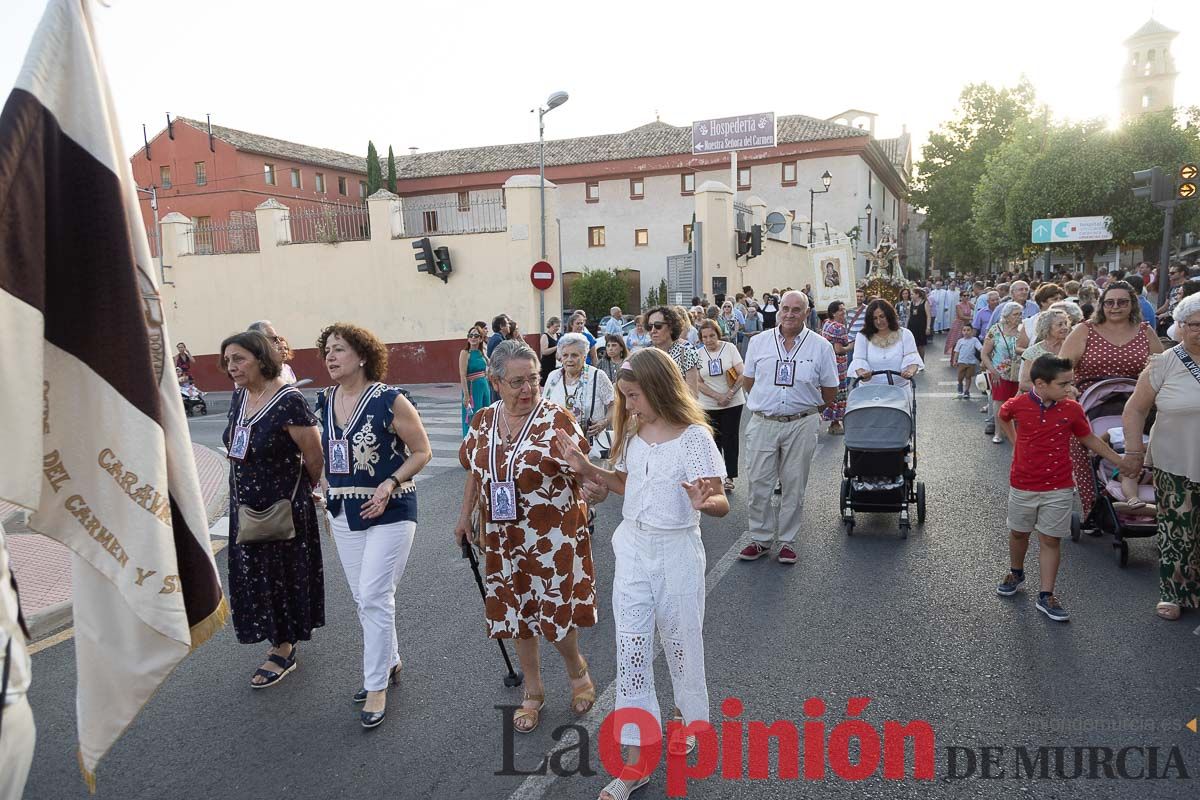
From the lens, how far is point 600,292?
32.7 meters

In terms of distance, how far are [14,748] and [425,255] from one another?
1947cm

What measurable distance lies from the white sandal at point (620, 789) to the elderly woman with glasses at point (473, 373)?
735cm

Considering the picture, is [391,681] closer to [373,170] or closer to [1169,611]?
[1169,611]

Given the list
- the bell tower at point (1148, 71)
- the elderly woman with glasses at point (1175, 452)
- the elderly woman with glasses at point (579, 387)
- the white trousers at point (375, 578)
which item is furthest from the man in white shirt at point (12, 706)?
the bell tower at point (1148, 71)

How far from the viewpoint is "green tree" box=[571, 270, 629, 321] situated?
3256cm

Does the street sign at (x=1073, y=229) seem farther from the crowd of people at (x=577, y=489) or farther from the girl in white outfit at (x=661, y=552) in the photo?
the girl in white outfit at (x=661, y=552)

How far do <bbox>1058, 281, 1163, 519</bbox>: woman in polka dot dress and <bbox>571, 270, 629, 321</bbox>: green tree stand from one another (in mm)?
26311

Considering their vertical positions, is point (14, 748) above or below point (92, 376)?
below

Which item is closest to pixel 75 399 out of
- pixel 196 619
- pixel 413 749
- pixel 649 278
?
pixel 196 619

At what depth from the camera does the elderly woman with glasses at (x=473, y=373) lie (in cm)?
1046

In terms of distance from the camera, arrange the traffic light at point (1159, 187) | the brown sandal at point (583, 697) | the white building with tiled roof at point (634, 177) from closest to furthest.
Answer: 1. the brown sandal at point (583, 697)
2. the traffic light at point (1159, 187)
3. the white building with tiled roof at point (634, 177)

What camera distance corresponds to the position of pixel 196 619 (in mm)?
1959

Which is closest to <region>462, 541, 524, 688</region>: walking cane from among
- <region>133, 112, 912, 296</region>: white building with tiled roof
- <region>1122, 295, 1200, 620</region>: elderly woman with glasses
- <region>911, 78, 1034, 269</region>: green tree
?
<region>1122, 295, 1200, 620</region>: elderly woman with glasses

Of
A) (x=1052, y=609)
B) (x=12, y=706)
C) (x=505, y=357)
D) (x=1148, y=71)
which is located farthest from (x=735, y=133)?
(x=1148, y=71)
